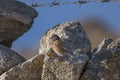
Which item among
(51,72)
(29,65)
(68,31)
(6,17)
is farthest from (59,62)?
(6,17)

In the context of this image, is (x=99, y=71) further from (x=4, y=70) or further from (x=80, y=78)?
(x=4, y=70)

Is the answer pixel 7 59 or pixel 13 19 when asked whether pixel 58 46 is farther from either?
pixel 13 19

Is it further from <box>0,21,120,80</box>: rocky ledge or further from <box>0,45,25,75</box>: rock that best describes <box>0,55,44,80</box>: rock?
<box>0,45,25,75</box>: rock

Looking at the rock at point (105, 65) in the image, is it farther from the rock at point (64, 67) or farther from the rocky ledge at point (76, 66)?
the rock at point (64, 67)

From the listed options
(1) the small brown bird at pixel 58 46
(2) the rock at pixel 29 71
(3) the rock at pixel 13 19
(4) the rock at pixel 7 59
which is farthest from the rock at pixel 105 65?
(3) the rock at pixel 13 19

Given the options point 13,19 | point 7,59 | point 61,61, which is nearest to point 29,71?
point 61,61

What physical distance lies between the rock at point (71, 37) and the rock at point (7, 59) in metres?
0.46

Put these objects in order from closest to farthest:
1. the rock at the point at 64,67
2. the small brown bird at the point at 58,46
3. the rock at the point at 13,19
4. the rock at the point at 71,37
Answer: the rock at the point at 64,67, the small brown bird at the point at 58,46, the rock at the point at 71,37, the rock at the point at 13,19

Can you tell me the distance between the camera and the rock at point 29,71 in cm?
894

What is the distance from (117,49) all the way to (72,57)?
0.65 m

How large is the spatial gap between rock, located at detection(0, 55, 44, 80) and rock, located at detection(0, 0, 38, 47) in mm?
2273

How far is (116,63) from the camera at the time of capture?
8391 mm

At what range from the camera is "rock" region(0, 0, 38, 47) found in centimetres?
1112

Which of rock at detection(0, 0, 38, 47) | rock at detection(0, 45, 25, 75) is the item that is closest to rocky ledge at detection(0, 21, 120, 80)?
rock at detection(0, 45, 25, 75)
